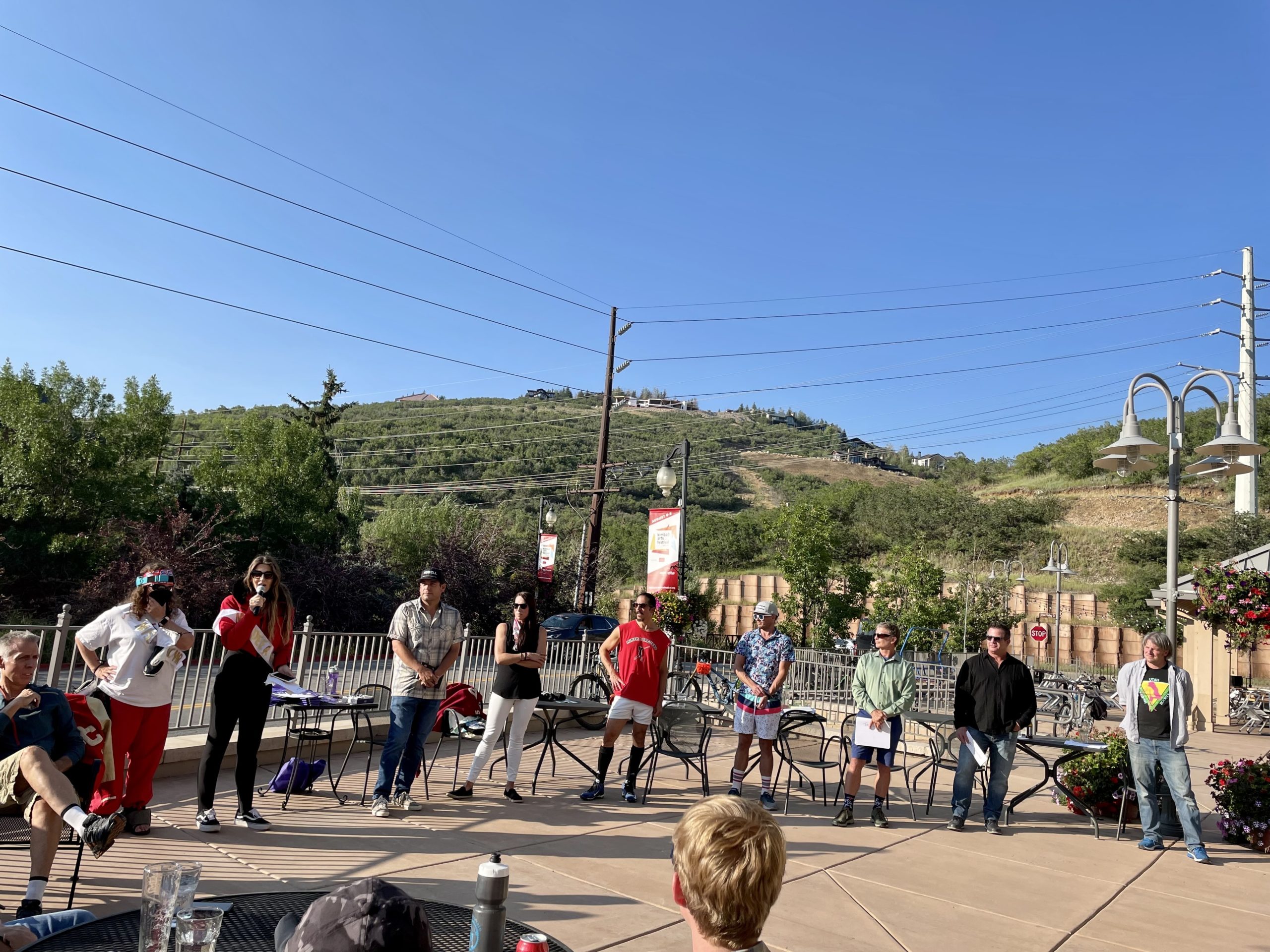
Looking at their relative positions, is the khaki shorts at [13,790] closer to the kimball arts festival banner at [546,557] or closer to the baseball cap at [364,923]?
the baseball cap at [364,923]

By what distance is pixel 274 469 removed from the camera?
29844 millimetres

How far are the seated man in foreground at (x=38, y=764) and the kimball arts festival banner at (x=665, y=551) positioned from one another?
11478mm

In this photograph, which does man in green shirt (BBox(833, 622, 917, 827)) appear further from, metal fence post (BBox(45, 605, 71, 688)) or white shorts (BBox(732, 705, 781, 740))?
metal fence post (BBox(45, 605, 71, 688))

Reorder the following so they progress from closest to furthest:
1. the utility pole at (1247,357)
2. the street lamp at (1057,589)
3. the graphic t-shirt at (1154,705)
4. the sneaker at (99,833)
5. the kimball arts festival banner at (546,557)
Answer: the sneaker at (99,833) → the graphic t-shirt at (1154,705) → the kimball arts festival banner at (546,557) → the street lamp at (1057,589) → the utility pole at (1247,357)

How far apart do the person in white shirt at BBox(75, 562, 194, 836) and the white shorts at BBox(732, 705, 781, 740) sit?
14.3 ft

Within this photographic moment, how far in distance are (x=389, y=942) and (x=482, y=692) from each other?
31.6 feet

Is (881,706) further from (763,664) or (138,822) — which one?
(138,822)

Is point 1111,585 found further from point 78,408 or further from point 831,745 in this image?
point 78,408

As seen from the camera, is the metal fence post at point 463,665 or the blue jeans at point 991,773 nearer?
the blue jeans at point 991,773

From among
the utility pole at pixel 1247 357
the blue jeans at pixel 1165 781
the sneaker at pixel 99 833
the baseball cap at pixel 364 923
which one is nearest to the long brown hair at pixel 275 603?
the sneaker at pixel 99 833

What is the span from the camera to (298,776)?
677 cm

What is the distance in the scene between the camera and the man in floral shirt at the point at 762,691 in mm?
7516

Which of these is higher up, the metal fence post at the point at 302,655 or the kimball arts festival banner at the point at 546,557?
the kimball arts festival banner at the point at 546,557

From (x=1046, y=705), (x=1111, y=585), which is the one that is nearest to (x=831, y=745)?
(x=1046, y=705)
